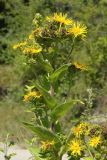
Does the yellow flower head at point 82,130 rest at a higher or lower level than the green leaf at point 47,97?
lower

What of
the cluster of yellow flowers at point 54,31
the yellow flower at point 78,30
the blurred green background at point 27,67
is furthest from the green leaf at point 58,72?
the blurred green background at point 27,67

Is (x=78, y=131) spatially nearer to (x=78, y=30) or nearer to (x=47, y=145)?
(x=47, y=145)

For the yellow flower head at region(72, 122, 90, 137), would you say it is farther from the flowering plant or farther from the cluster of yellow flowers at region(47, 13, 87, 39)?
the cluster of yellow flowers at region(47, 13, 87, 39)

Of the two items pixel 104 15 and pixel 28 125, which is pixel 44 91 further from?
pixel 104 15

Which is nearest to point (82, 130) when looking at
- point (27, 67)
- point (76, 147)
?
point (76, 147)

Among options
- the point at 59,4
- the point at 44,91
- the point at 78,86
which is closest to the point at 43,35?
the point at 44,91

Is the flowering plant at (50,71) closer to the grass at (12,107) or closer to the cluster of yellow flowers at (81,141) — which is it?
the cluster of yellow flowers at (81,141)
